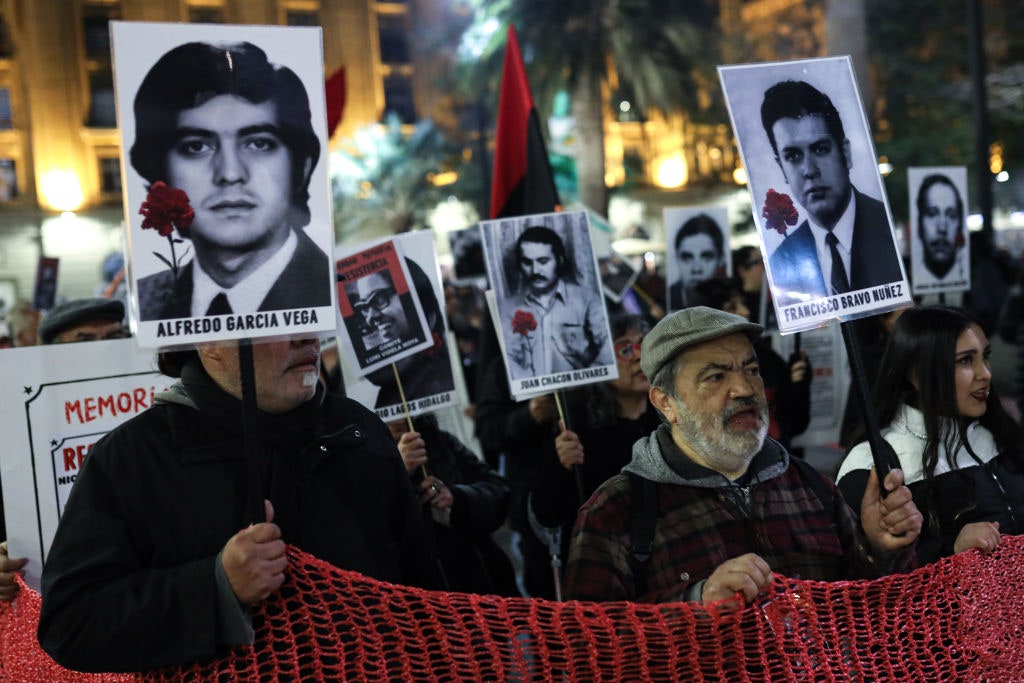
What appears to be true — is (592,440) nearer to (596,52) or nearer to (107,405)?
(107,405)

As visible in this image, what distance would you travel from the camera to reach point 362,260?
4742 millimetres

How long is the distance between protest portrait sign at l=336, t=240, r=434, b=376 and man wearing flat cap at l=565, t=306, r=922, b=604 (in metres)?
1.60

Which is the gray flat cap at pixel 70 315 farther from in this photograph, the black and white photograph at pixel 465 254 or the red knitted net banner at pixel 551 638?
the black and white photograph at pixel 465 254

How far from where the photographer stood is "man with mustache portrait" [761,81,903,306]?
9.74 feet

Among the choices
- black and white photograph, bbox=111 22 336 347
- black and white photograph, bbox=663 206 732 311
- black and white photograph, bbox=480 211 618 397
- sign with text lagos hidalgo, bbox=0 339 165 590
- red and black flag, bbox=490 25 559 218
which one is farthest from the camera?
black and white photograph, bbox=663 206 732 311

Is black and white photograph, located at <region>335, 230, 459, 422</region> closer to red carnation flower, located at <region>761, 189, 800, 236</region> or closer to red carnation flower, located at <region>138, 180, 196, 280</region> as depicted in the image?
red carnation flower, located at <region>761, 189, 800, 236</region>

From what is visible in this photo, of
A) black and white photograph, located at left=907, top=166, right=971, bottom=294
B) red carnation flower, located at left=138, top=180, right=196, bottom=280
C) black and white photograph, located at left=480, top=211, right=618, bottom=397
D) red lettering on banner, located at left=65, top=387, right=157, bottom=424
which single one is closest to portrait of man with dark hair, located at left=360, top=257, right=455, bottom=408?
black and white photograph, located at left=480, top=211, right=618, bottom=397

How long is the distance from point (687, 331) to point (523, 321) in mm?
1756

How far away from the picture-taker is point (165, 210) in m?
2.39

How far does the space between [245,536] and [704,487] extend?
131cm

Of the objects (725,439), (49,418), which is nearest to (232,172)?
(725,439)

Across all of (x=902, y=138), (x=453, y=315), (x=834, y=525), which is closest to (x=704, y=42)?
(x=902, y=138)

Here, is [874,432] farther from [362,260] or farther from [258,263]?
[362,260]

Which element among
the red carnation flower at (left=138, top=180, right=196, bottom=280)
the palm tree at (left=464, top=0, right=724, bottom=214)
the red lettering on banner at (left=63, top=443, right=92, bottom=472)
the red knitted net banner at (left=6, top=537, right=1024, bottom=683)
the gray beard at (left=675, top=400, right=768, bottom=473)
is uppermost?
the palm tree at (left=464, top=0, right=724, bottom=214)
